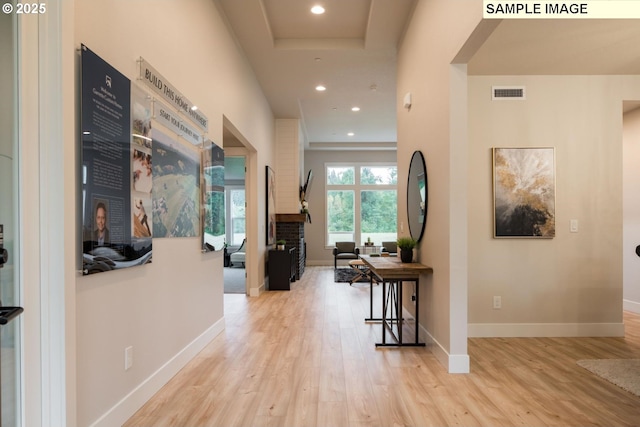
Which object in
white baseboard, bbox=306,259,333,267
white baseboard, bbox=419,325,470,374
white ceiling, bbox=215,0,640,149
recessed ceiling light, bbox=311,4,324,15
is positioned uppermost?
recessed ceiling light, bbox=311,4,324,15

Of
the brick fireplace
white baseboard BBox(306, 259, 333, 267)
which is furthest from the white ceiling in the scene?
white baseboard BBox(306, 259, 333, 267)

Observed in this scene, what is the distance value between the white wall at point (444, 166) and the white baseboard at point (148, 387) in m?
1.99

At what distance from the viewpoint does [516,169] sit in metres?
3.80

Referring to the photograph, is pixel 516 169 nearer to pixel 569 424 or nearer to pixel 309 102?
pixel 569 424

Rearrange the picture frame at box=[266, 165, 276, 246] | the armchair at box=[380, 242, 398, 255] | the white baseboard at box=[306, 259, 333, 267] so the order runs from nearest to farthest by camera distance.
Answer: the picture frame at box=[266, 165, 276, 246] → the armchair at box=[380, 242, 398, 255] → the white baseboard at box=[306, 259, 333, 267]

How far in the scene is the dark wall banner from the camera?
5.69 feet

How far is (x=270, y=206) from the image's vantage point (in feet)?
22.4

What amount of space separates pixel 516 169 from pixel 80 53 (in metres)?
3.69

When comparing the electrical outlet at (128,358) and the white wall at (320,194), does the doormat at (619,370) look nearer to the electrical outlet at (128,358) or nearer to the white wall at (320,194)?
the electrical outlet at (128,358)

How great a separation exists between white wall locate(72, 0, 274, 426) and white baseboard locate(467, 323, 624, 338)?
264cm

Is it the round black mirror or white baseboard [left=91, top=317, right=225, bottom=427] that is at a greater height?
the round black mirror

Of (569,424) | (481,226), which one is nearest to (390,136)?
(481,226)

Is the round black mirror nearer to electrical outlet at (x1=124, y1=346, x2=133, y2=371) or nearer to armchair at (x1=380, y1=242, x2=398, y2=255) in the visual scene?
electrical outlet at (x1=124, y1=346, x2=133, y2=371)

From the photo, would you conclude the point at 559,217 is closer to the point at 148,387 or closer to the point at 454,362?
the point at 454,362
